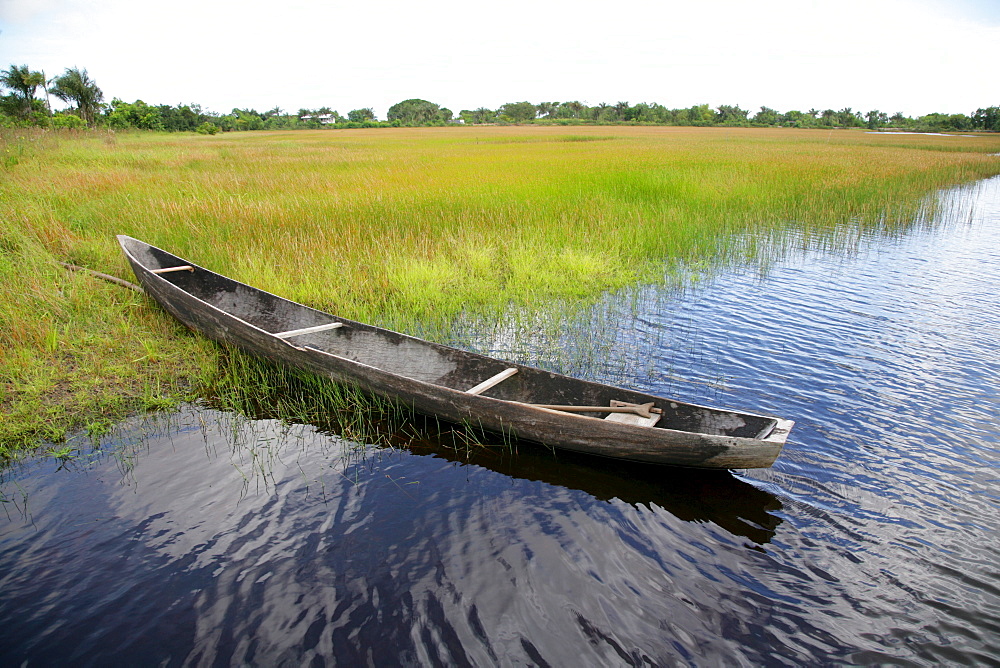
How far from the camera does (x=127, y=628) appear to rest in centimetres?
284

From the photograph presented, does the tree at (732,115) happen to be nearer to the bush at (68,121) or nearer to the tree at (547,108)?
the tree at (547,108)

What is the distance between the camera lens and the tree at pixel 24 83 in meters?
33.7

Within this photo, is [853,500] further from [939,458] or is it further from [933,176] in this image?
[933,176]

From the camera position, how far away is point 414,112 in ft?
244

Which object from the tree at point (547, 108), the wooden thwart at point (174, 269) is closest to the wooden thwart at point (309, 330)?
the wooden thwart at point (174, 269)

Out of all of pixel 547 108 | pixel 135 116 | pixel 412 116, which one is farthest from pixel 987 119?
pixel 135 116

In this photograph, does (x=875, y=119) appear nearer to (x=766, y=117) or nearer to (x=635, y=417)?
(x=766, y=117)

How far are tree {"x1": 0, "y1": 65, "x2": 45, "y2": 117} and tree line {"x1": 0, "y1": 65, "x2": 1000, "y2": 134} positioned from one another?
1.9 inches

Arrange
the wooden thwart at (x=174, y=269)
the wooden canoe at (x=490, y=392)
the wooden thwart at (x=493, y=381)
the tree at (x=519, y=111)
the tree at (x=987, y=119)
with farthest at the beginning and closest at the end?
the tree at (x=519, y=111)
the tree at (x=987, y=119)
the wooden thwart at (x=174, y=269)
the wooden thwart at (x=493, y=381)
the wooden canoe at (x=490, y=392)

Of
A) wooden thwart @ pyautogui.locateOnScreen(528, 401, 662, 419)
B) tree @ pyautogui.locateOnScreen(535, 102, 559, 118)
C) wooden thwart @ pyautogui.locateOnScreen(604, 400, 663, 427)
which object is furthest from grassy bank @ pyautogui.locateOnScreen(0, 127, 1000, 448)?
tree @ pyautogui.locateOnScreen(535, 102, 559, 118)

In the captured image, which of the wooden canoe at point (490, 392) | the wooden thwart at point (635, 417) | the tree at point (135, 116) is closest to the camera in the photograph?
the wooden canoe at point (490, 392)

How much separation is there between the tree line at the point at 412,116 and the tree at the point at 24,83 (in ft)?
0.16

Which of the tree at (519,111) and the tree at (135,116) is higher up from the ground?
the tree at (519,111)

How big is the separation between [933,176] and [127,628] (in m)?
23.9
